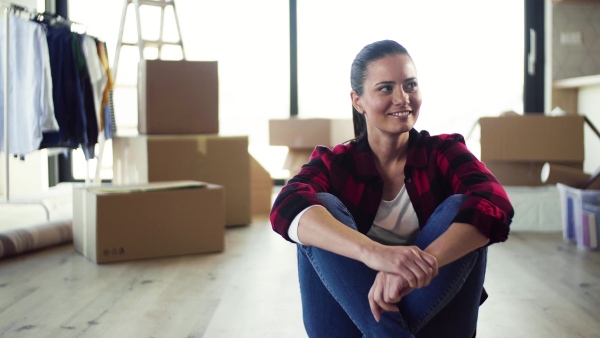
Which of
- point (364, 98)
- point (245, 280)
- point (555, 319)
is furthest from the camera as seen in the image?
point (245, 280)

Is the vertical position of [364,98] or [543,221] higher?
[364,98]

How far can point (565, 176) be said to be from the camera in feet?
9.87

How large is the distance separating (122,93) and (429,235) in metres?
4.16

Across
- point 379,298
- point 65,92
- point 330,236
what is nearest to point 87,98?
point 65,92

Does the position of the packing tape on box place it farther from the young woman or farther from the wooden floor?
the young woman

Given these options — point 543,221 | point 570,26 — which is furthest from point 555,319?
point 570,26

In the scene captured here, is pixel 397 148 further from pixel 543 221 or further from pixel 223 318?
pixel 543 221

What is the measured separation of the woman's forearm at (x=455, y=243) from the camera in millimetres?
1084

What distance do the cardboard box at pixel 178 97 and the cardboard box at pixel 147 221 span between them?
70 centimetres

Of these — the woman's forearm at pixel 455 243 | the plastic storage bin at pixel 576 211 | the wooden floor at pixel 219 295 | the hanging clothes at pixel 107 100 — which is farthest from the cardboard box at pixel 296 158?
the woman's forearm at pixel 455 243

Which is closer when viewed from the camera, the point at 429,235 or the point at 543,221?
the point at 429,235

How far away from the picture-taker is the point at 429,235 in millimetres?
1197

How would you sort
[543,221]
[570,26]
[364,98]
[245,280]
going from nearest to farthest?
1. [364,98]
2. [245,280]
3. [543,221]
4. [570,26]

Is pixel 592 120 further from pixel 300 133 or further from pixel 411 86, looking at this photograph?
pixel 411 86
